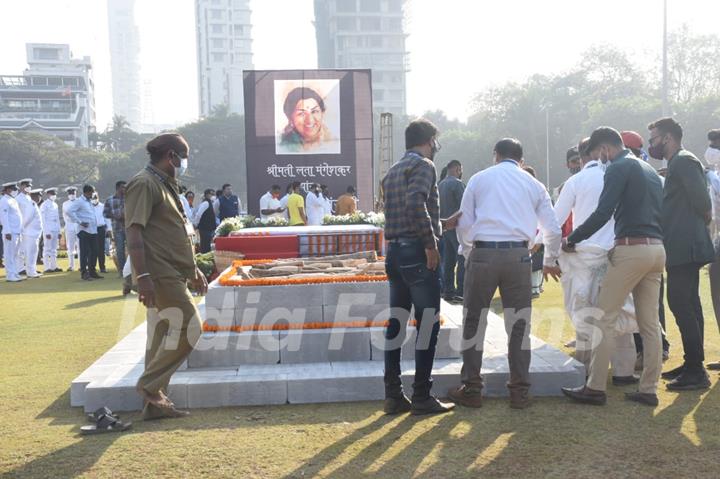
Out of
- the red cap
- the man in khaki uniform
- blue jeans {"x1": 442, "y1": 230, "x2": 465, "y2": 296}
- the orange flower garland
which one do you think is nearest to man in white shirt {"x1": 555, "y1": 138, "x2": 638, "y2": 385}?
the red cap

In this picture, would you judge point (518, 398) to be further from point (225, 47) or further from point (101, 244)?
point (225, 47)

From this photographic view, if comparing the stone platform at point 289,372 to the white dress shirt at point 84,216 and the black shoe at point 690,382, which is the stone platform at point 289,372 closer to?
the black shoe at point 690,382

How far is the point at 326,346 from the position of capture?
5887 mm

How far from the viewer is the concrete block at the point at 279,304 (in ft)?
19.8

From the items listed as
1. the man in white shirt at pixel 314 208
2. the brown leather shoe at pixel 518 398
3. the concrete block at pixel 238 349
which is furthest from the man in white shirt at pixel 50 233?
the brown leather shoe at pixel 518 398

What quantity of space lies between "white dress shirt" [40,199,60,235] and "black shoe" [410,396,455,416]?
14972 mm

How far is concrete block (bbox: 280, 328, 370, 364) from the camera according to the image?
586 cm

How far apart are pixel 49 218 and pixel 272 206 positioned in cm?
537

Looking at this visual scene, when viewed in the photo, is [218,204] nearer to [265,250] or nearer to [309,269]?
[265,250]

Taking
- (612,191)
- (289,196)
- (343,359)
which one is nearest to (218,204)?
(289,196)

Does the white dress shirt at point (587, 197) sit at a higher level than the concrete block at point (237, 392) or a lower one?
higher

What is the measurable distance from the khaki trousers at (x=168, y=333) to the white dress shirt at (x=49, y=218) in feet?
46.3

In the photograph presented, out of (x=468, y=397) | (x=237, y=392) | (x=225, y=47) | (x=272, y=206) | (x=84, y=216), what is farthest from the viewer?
(x=225, y=47)

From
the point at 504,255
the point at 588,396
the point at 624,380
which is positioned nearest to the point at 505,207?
the point at 504,255
